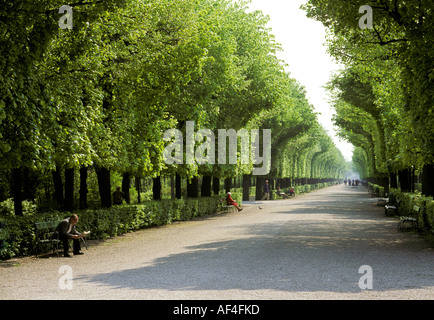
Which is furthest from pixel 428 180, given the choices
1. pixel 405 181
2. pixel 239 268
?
pixel 239 268

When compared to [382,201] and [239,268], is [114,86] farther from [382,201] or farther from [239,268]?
[382,201]

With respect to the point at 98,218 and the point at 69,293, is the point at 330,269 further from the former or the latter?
the point at 98,218

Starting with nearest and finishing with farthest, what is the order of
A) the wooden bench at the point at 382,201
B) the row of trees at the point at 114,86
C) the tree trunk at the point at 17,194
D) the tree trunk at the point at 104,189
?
1. the row of trees at the point at 114,86
2. the tree trunk at the point at 17,194
3. the tree trunk at the point at 104,189
4. the wooden bench at the point at 382,201

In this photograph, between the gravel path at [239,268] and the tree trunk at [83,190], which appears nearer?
the gravel path at [239,268]

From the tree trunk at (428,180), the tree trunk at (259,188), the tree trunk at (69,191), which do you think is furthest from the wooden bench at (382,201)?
the tree trunk at (69,191)

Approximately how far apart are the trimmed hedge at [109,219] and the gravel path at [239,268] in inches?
27.1

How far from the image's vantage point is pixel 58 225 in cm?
1402

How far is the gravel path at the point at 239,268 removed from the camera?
315 inches

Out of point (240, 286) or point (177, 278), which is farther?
point (177, 278)

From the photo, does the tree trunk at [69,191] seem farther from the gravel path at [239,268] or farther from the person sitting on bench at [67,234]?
the person sitting on bench at [67,234]

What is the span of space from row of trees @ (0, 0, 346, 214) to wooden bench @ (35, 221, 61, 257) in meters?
1.66

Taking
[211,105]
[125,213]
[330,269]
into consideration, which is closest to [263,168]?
[211,105]

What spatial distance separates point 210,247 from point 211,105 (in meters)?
14.0

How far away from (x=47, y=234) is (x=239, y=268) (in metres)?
6.69
